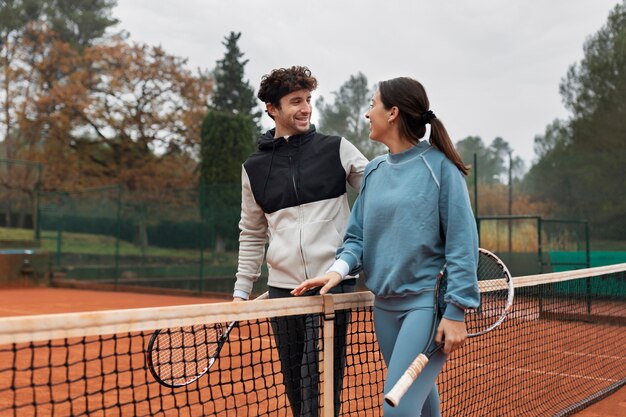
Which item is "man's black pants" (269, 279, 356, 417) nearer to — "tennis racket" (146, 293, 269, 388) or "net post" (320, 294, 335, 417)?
"net post" (320, 294, 335, 417)

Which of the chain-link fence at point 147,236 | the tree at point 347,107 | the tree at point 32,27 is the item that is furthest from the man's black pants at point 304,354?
the tree at point 347,107

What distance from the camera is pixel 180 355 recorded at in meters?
2.68

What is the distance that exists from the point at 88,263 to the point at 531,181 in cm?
1128

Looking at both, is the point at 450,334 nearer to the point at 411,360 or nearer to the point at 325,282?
the point at 411,360

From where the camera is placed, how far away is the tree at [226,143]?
14.8 m

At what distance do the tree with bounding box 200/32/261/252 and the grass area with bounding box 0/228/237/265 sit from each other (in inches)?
12.6

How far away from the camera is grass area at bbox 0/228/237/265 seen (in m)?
15.1

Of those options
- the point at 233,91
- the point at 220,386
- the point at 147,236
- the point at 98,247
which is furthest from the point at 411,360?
the point at 233,91

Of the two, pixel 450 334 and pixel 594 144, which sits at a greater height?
pixel 594 144

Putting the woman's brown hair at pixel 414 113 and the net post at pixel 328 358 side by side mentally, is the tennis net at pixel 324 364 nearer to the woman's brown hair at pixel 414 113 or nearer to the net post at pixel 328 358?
the net post at pixel 328 358

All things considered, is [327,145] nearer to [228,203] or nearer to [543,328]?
[543,328]

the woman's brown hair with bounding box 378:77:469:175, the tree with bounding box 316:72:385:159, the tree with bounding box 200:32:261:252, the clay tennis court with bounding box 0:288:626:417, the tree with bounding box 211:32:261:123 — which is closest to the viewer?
the woman's brown hair with bounding box 378:77:469:175

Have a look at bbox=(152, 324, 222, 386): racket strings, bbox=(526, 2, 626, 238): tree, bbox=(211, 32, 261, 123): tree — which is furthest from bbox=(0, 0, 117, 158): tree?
bbox=(152, 324, 222, 386): racket strings

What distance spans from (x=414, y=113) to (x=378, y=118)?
4.9 inches
